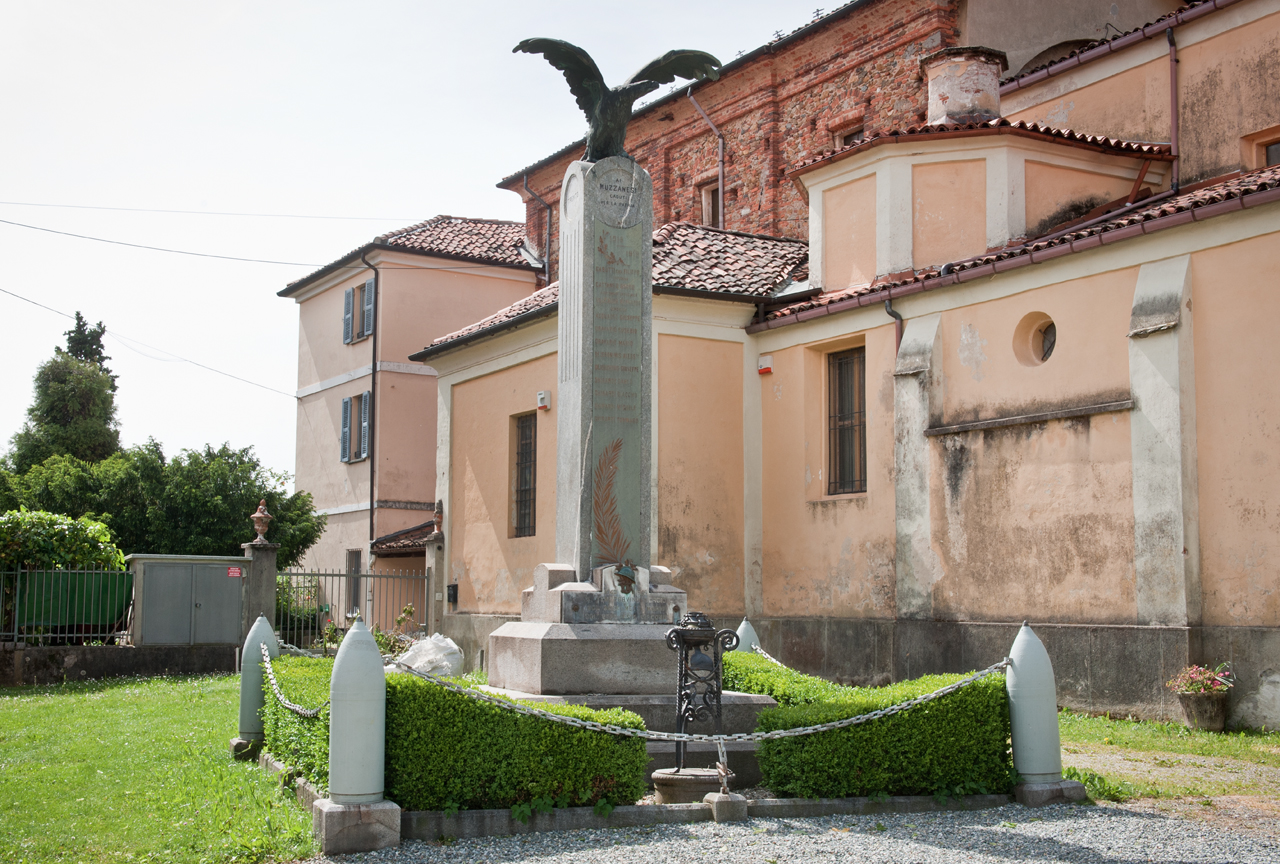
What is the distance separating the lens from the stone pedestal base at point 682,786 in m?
7.66

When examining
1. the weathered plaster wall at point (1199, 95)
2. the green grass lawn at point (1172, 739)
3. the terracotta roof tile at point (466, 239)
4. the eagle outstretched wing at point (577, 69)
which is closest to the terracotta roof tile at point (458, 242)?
the terracotta roof tile at point (466, 239)

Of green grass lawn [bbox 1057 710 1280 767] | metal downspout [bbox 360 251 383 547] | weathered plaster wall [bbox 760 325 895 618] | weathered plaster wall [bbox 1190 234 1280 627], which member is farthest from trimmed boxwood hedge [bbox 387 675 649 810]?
metal downspout [bbox 360 251 383 547]

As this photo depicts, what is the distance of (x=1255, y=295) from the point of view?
40.2 feet

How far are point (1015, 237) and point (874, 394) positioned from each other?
2.92 meters

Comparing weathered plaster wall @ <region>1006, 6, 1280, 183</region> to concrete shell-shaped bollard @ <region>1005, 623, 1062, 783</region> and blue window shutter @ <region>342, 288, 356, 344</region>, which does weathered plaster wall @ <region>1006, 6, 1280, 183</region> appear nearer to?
concrete shell-shaped bollard @ <region>1005, 623, 1062, 783</region>

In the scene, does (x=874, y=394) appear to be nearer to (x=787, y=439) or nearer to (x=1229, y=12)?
(x=787, y=439)

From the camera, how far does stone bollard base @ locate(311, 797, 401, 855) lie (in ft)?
21.3

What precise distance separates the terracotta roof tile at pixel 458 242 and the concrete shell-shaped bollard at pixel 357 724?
74.7ft

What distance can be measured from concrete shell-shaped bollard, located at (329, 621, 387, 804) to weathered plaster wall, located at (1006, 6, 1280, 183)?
14843 mm

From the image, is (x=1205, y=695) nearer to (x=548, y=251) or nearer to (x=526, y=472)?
(x=526, y=472)

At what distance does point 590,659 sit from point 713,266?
1090cm

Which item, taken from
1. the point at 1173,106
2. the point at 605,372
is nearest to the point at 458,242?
the point at 1173,106

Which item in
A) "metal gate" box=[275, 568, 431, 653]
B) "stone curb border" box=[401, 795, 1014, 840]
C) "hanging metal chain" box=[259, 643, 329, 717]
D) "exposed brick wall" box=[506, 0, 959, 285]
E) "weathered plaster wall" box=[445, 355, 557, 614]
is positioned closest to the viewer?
"stone curb border" box=[401, 795, 1014, 840]

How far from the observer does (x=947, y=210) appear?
1686 centimetres
